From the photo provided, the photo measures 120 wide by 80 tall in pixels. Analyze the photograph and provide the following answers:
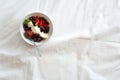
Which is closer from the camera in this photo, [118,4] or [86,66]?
[86,66]

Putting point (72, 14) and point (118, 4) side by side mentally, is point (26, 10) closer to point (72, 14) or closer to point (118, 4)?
point (72, 14)

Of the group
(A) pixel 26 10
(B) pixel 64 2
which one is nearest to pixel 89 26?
(B) pixel 64 2

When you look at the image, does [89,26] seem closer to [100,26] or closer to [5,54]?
[100,26]

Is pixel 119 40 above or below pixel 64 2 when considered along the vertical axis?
below

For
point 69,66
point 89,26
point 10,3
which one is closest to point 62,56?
point 69,66

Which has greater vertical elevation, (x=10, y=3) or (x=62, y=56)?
(x=10, y=3)

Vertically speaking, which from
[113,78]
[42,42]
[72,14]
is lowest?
[113,78]
